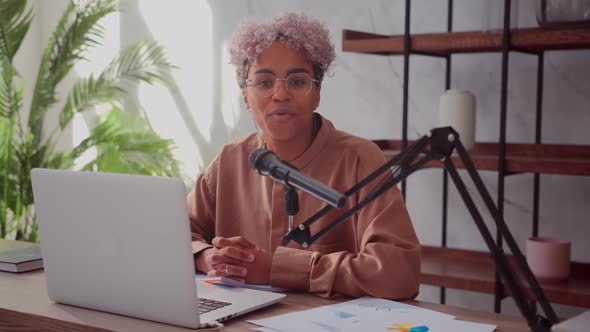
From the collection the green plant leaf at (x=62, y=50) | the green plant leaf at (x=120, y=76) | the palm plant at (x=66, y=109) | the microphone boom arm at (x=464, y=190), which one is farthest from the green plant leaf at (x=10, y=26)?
the microphone boom arm at (x=464, y=190)

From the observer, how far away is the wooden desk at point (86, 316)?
4.45 feet

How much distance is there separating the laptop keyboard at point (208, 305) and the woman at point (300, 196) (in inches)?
7.8

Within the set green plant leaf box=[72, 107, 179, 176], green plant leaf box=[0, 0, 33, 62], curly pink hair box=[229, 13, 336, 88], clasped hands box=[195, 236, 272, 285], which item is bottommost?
clasped hands box=[195, 236, 272, 285]

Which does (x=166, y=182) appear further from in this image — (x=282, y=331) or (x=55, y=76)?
(x=55, y=76)

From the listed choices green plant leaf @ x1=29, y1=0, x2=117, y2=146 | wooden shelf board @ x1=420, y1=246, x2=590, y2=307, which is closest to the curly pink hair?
wooden shelf board @ x1=420, y1=246, x2=590, y2=307

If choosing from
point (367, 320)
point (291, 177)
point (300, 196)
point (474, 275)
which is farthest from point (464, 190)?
point (474, 275)

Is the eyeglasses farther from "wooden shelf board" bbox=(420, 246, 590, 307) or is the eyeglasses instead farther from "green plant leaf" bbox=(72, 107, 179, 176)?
"green plant leaf" bbox=(72, 107, 179, 176)

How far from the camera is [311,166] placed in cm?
194

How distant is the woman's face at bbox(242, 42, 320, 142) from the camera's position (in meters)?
1.90

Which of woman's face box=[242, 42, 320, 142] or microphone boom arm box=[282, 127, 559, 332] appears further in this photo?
woman's face box=[242, 42, 320, 142]

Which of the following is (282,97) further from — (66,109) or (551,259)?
(66,109)

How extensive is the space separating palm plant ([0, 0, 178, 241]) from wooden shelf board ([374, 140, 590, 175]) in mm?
1507

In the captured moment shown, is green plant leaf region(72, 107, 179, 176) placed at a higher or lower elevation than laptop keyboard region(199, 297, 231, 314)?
higher

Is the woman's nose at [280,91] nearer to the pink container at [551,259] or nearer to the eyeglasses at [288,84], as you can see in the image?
the eyeglasses at [288,84]
